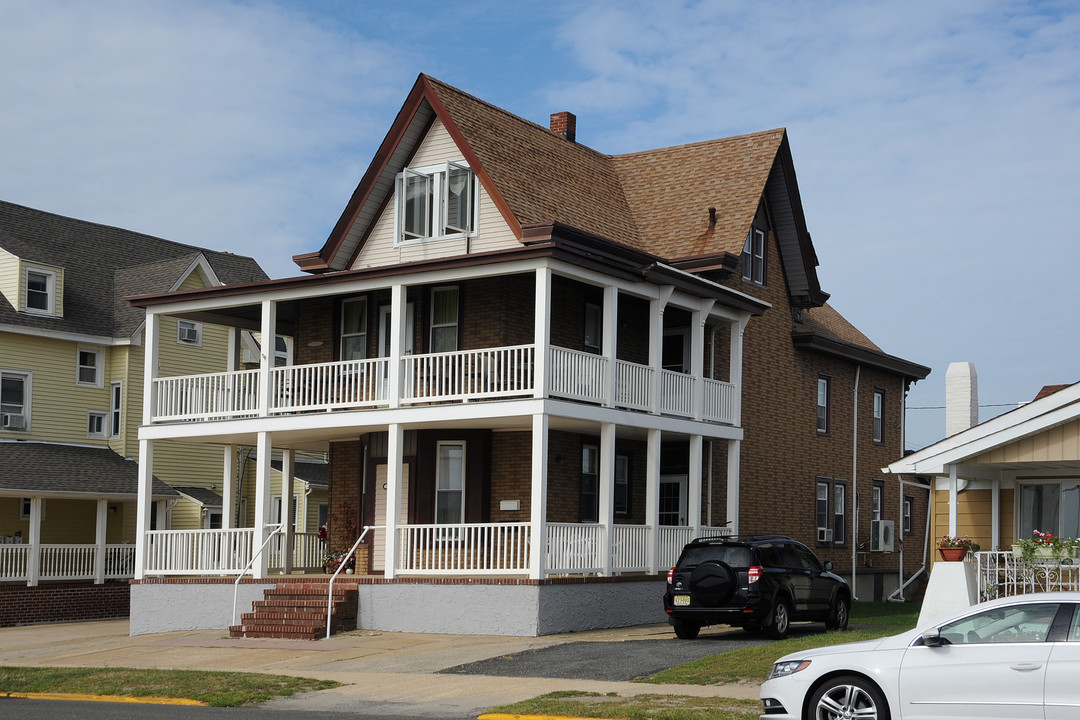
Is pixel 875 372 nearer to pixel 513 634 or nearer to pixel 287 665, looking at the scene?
pixel 513 634

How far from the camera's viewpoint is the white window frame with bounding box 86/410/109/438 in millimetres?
37500

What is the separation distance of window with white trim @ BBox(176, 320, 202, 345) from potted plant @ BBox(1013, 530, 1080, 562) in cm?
2691

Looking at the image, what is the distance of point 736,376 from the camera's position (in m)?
28.2

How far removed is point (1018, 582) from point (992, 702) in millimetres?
9202

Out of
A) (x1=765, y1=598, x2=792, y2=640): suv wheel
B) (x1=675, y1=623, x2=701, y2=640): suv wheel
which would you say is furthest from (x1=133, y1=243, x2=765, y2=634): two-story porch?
(x1=765, y1=598, x2=792, y2=640): suv wheel

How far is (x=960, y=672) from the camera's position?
36.7ft

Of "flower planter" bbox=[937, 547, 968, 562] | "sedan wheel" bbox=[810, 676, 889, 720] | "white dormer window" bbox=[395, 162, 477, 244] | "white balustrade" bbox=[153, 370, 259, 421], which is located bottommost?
"sedan wheel" bbox=[810, 676, 889, 720]

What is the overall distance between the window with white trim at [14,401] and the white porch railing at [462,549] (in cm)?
1522

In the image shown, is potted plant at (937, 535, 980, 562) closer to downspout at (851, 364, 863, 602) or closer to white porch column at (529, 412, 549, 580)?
white porch column at (529, 412, 549, 580)

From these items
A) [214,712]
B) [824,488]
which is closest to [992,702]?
[214,712]

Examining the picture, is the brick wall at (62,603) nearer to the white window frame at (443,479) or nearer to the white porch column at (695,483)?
the white window frame at (443,479)

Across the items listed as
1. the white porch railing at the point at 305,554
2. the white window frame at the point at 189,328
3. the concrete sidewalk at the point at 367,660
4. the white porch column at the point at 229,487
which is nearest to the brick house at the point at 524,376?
the concrete sidewalk at the point at 367,660

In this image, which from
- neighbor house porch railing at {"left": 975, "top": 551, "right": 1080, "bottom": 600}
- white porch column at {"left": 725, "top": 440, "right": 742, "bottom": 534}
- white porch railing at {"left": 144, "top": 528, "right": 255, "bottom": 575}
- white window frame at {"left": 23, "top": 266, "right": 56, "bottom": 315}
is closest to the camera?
neighbor house porch railing at {"left": 975, "top": 551, "right": 1080, "bottom": 600}

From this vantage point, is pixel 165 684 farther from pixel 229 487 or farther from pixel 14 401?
pixel 14 401
